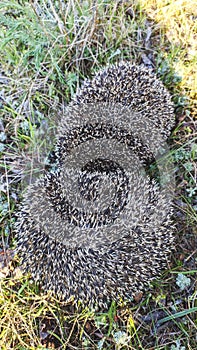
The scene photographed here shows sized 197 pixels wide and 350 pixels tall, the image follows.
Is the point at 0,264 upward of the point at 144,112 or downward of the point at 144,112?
downward

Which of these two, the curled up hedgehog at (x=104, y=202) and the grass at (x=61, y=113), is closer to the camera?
the curled up hedgehog at (x=104, y=202)

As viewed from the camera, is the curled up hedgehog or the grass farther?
the grass

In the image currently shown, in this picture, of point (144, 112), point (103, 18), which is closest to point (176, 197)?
point (144, 112)

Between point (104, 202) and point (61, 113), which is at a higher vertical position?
point (61, 113)

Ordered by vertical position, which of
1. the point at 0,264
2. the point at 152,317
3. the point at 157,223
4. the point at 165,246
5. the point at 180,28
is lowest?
the point at 152,317

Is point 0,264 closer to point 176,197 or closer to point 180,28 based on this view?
point 176,197
